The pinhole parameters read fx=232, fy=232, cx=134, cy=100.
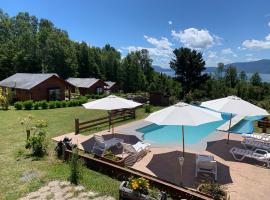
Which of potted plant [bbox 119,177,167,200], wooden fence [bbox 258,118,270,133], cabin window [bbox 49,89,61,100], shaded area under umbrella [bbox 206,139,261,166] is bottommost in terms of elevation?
shaded area under umbrella [bbox 206,139,261,166]

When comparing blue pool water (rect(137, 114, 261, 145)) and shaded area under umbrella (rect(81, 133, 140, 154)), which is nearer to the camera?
shaded area under umbrella (rect(81, 133, 140, 154))

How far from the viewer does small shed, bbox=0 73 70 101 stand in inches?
1168

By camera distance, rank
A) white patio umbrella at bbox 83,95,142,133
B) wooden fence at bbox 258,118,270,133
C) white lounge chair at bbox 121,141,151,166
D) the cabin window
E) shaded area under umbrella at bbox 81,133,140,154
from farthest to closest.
A: the cabin window → wooden fence at bbox 258,118,270,133 → white patio umbrella at bbox 83,95,142,133 → shaded area under umbrella at bbox 81,133,140,154 → white lounge chair at bbox 121,141,151,166

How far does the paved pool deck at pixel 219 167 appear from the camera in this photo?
742 centimetres

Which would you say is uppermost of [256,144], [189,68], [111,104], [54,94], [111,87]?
[189,68]

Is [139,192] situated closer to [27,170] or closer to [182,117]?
[182,117]

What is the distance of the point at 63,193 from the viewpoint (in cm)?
702

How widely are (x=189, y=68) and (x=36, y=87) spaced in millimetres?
30702

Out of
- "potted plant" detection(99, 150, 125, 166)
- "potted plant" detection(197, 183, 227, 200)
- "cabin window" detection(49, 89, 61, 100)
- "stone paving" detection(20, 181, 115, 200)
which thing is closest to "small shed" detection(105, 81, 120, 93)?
"cabin window" detection(49, 89, 61, 100)

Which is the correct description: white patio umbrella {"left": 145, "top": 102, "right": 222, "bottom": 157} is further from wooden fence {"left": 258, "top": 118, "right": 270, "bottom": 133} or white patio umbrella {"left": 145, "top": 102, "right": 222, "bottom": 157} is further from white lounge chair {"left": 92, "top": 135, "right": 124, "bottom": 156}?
wooden fence {"left": 258, "top": 118, "right": 270, "bottom": 133}

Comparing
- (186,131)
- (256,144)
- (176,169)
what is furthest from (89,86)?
(176,169)

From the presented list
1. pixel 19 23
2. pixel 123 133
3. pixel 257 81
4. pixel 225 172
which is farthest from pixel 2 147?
pixel 257 81

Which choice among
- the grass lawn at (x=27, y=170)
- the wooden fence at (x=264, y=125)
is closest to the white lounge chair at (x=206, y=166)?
the grass lawn at (x=27, y=170)

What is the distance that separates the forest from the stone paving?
1358 inches
